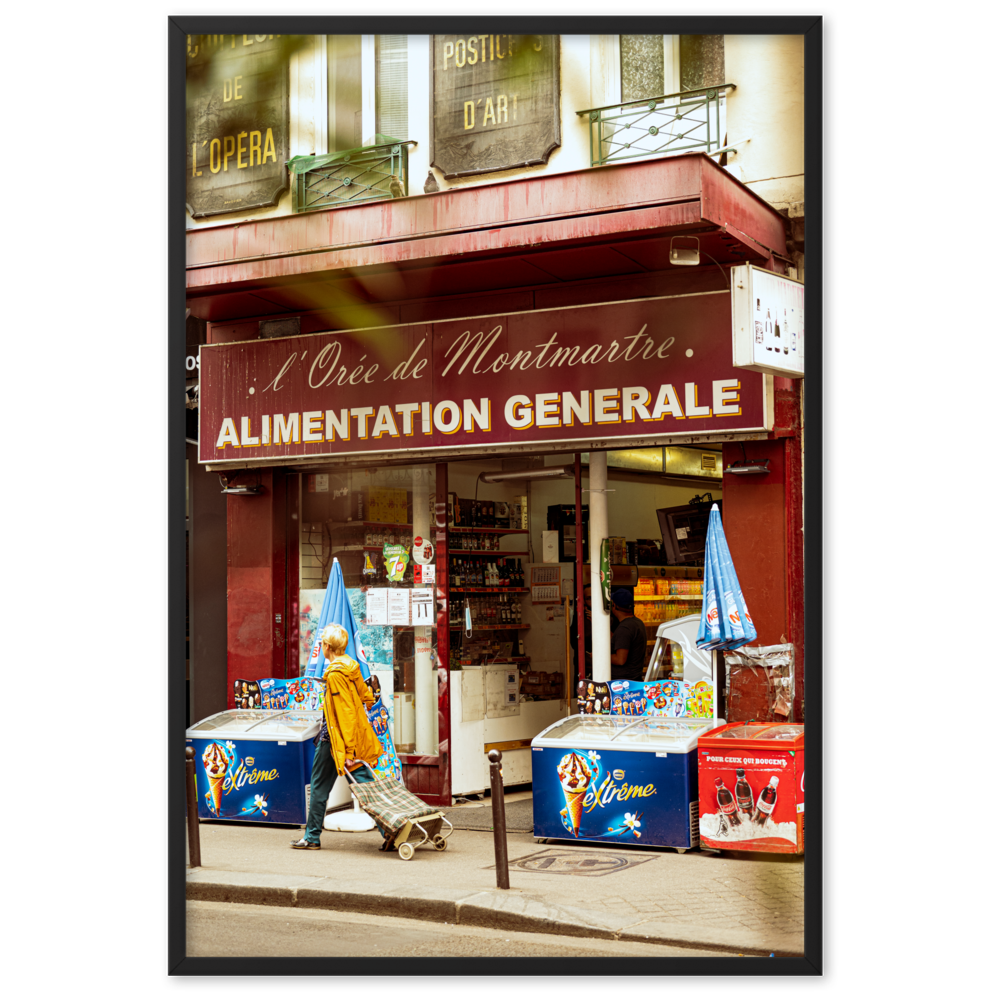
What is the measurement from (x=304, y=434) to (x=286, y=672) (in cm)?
230

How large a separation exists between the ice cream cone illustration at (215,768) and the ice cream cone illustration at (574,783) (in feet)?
9.60

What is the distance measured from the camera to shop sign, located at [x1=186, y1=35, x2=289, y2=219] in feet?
24.0

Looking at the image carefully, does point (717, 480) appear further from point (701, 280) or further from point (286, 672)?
point (286, 672)

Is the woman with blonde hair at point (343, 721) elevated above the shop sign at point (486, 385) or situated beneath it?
situated beneath

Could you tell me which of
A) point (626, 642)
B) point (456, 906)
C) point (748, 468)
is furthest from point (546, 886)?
point (748, 468)

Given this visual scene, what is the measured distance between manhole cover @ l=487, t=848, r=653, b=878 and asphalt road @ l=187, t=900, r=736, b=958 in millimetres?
1118

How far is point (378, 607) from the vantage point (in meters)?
11.0

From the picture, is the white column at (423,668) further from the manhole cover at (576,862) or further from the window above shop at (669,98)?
the window above shop at (669,98)

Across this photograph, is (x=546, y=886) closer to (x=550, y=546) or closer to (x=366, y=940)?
(x=366, y=940)

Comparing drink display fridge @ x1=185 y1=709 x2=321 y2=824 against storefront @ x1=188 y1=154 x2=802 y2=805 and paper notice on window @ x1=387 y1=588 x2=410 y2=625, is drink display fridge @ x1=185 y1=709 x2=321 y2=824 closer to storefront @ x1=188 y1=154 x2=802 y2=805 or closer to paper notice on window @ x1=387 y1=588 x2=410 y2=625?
paper notice on window @ x1=387 y1=588 x2=410 y2=625

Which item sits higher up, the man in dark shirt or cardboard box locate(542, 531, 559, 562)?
cardboard box locate(542, 531, 559, 562)

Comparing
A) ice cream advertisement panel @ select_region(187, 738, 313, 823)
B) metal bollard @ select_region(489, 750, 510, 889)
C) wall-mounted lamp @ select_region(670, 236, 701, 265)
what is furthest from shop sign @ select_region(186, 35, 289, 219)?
ice cream advertisement panel @ select_region(187, 738, 313, 823)

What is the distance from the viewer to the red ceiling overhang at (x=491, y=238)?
28.4ft

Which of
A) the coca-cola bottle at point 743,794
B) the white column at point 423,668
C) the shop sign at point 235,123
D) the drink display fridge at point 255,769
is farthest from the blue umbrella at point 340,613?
the shop sign at point 235,123
